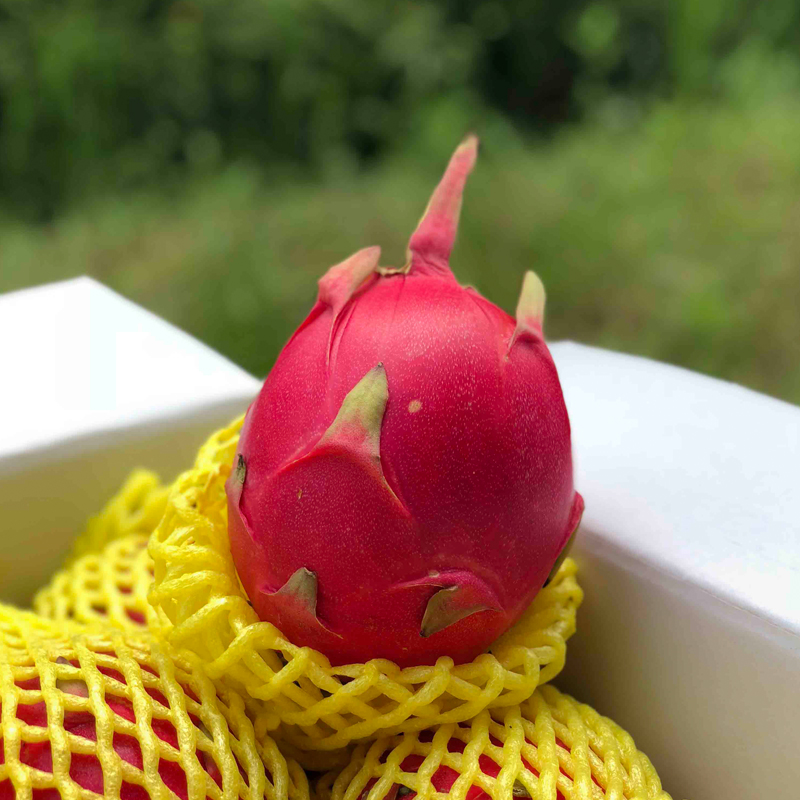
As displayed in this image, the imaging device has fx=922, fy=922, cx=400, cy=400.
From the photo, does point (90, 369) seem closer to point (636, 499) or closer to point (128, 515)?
point (128, 515)

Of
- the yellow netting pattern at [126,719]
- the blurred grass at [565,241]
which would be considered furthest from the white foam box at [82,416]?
the blurred grass at [565,241]

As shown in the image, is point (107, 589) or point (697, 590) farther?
point (107, 589)

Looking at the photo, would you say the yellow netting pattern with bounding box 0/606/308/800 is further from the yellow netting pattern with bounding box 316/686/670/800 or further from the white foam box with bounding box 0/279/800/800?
the white foam box with bounding box 0/279/800/800

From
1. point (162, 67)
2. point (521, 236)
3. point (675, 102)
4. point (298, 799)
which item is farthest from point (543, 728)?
point (162, 67)

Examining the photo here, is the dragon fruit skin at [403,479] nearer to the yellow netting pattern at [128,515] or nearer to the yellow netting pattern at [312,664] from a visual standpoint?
the yellow netting pattern at [312,664]

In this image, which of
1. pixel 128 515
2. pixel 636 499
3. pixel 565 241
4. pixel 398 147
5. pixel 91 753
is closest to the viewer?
pixel 91 753

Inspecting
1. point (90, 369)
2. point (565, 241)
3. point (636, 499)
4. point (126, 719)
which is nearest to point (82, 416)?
point (90, 369)

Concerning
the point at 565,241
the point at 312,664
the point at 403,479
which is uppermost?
the point at 403,479
